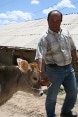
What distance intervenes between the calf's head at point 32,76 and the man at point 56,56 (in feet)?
0.64

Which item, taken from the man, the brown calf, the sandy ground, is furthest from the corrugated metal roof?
the brown calf

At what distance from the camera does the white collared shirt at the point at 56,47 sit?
6215 mm

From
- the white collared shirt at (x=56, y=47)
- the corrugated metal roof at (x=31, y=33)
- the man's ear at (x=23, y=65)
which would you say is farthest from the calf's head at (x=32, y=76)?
the corrugated metal roof at (x=31, y=33)

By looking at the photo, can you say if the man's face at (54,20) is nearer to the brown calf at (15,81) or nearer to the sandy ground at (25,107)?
the brown calf at (15,81)

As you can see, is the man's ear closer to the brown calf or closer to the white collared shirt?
the brown calf

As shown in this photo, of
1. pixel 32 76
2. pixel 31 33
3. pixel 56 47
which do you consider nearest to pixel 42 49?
pixel 56 47

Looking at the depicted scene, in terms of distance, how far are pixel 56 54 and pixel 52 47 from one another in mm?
167

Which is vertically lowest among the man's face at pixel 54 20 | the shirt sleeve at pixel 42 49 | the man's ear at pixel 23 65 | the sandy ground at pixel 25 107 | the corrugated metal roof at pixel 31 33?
the sandy ground at pixel 25 107

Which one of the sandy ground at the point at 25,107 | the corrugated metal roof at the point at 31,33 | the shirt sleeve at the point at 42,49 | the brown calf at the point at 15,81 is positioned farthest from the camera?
the corrugated metal roof at the point at 31,33

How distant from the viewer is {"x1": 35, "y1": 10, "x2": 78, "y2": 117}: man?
6172 millimetres

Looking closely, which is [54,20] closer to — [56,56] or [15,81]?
[56,56]

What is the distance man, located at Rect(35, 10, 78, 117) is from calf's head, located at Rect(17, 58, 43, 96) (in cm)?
19

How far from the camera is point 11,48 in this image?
63.9 ft

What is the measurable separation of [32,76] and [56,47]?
0.76m
